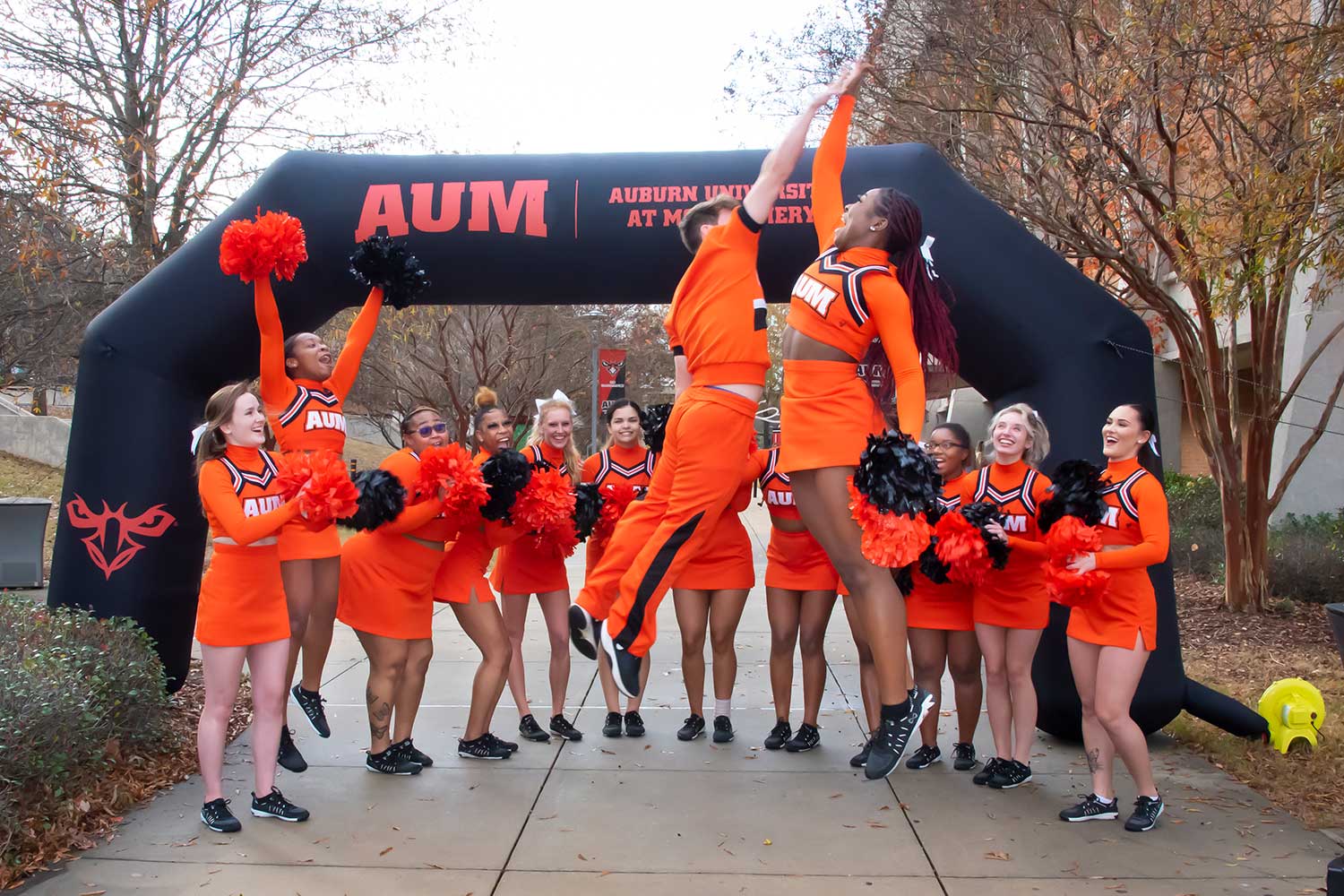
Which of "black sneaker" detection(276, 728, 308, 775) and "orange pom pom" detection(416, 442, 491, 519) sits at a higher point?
"orange pom pom" detection(416, 442, 491, 519)

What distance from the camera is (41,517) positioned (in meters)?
10.9

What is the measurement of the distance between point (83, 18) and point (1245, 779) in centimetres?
1183

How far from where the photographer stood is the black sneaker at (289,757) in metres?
4.82

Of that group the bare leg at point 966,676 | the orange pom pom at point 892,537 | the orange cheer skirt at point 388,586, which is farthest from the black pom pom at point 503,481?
the bare leg at point 966,676

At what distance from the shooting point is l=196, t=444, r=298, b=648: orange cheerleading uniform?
12.9 ft

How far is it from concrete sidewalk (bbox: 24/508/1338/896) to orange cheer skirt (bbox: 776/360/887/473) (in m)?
1.46

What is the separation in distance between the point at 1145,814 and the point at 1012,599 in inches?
38.9

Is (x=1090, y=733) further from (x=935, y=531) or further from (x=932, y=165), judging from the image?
(x=932, y=165)

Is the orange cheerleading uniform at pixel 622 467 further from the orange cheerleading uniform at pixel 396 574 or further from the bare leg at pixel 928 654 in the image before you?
the bare leg at pixel 928 654

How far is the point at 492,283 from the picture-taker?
5703 millimetres

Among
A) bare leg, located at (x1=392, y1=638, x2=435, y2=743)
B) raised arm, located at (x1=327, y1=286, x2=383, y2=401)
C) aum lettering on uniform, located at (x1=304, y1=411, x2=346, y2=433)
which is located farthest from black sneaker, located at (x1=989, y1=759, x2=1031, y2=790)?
raised arm, located at (x1=327, y1=286, x2=383, y2=401)

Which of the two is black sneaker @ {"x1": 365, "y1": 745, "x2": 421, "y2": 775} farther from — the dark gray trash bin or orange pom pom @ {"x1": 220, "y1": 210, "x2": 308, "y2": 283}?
the dark gray trash bin

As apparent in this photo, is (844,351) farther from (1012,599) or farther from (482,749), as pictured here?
(482,749)

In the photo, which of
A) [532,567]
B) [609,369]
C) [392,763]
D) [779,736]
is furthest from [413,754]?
[609,369]
